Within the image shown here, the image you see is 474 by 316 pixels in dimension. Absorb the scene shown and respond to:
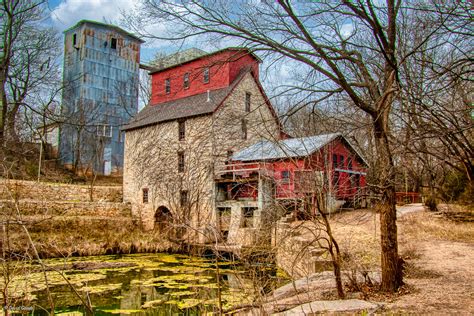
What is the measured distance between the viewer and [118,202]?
2758 cm

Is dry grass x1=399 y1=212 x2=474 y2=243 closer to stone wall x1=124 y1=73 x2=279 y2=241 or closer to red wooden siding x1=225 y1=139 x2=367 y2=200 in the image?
red wooden siding x1=225 y1=139 x2=367 y2=200

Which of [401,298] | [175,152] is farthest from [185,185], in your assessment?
[401,298]

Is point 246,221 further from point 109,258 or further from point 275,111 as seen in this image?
point 275,111

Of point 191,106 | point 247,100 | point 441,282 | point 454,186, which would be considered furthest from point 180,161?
point 441,282

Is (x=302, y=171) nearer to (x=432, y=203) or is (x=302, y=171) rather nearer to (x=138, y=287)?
(x=138, y=287)

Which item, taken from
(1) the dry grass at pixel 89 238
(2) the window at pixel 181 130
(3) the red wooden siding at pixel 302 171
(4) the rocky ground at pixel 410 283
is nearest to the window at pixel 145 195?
(1) the dry grass at pixel 89 238

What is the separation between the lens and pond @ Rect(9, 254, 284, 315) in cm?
884

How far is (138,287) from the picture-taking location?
11812 millimetres

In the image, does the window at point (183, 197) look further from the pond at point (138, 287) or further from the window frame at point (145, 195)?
the pond at point (138, 287)

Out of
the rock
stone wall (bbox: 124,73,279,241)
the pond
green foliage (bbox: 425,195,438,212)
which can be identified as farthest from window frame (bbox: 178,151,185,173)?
the rock

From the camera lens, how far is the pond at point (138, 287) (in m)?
8.84

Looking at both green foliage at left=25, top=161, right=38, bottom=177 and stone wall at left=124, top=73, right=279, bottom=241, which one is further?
green foliage at left=25, top=161, right=38, bottom=177

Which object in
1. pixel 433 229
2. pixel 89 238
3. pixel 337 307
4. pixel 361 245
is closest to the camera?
pixel 337 307

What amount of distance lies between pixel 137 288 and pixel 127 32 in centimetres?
795
